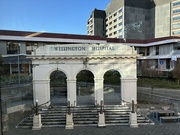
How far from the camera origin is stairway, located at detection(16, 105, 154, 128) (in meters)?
9.03

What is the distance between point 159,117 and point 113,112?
10.1ft

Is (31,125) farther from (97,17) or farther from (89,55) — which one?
(97,17)

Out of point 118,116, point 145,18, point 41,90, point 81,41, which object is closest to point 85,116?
point 118,116

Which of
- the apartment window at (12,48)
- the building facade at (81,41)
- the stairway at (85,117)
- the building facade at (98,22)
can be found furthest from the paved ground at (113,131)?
the building facade at (98,22)

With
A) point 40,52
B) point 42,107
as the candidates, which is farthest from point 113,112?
point 40,52

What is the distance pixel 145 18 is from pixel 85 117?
5149 cm

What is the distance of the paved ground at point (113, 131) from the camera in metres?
7.80

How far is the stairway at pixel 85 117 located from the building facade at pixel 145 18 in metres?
41.4

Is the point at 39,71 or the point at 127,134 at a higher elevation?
the point at 39,71

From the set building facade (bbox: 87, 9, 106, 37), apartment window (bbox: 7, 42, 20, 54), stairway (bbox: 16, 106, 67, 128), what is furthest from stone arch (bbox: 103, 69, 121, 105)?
building facade (bbox: 87, 9, 106, 37)

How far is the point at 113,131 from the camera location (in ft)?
26.2

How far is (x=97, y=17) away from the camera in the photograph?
60.6 m

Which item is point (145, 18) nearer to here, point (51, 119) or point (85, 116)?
point (85, 116)

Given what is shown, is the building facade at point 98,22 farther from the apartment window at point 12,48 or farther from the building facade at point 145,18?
the apartment window at point 12,48
